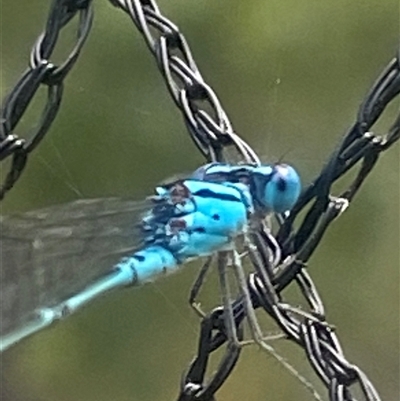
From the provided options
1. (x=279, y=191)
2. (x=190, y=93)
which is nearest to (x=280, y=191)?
(x=279, y=191)

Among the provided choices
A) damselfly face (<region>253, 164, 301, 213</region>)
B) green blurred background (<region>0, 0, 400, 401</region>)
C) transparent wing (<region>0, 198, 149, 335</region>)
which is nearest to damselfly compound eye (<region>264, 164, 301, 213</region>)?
damselfly face (<region>253, 164, 301, 213</region>)

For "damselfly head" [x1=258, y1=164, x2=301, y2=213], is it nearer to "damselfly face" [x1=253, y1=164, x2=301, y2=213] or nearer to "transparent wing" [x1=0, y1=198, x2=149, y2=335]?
"damselfly face" [x1=253, y1=164, x2=301, y2=213]

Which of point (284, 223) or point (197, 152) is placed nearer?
point (284, 223)

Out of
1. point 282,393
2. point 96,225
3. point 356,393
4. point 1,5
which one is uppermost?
point 1,5

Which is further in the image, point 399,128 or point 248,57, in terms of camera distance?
point 248,57

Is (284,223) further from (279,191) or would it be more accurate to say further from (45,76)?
(45,76)

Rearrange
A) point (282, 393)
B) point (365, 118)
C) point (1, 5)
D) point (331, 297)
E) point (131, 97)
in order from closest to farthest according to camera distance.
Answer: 1. point (365, 118)
2. point (282, 393)
3. point (331, 297)
4. point (131, 97)
5. point (1, 5)

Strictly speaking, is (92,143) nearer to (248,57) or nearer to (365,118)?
(248,57)

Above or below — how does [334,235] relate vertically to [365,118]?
below

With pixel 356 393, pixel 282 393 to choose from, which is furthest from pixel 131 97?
pixel 356 393
